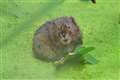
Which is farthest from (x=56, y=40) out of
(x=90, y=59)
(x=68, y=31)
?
(x=90, y=59)

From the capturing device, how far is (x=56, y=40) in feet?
5.52

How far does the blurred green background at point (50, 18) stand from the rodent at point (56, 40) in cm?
4

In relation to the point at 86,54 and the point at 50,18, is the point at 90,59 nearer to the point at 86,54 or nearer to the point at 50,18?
the point at 86,54

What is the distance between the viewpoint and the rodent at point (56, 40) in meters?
1.68

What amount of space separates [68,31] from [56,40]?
2.7 inches

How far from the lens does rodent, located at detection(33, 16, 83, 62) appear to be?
168cm

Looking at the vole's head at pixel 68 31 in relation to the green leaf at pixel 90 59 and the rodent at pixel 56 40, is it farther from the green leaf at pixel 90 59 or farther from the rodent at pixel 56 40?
the green leaf at pixel 90 59

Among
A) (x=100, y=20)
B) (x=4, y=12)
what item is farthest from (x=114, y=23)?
(x=4, y=12)

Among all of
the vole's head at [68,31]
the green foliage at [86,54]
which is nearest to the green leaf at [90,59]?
the green foliage at [86,54]

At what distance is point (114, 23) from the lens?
1918mm

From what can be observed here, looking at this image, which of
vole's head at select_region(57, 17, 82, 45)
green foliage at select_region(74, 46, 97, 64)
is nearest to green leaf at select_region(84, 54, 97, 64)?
green foliage at select_region(74, 46, 97, 64)

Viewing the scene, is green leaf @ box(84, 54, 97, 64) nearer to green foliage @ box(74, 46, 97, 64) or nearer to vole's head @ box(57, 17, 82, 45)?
green foliage @ box(74, 46, 97, 64)

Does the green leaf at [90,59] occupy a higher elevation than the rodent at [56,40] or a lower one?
lower

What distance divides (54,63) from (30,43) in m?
0.17
